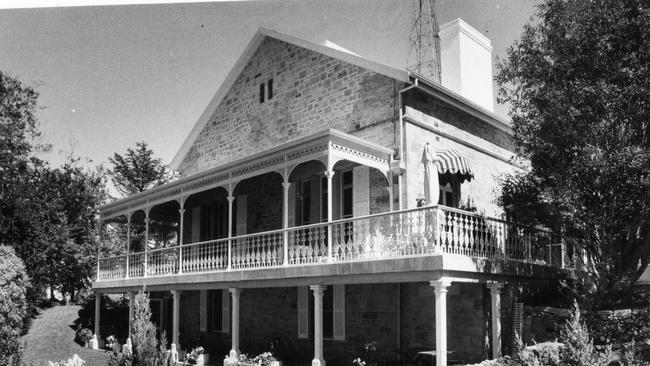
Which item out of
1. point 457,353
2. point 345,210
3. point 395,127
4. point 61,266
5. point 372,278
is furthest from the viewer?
point 61,266

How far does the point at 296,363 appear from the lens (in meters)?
17.8

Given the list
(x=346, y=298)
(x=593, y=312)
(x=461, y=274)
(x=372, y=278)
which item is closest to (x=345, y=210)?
(x=346, y=298)

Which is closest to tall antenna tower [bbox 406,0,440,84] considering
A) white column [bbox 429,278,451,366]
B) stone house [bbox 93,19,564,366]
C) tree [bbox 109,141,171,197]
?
stone house [bbox 93,19,564,366]

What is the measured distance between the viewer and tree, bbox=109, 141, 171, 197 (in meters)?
42.2

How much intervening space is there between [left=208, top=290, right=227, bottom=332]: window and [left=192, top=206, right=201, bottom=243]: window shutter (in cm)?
205

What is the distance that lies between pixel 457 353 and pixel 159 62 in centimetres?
1191

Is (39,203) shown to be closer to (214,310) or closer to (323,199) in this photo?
(214,310)

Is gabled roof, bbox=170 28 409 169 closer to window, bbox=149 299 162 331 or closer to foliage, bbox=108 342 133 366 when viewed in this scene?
window, bbox=149 299 162 331

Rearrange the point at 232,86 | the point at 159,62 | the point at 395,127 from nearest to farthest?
1. the point at 395,127
2. the point at 159,62
3. the point at 232,86

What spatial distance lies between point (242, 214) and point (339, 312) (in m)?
5.62

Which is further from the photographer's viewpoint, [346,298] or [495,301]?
[346,298]

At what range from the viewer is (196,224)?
23438 mm

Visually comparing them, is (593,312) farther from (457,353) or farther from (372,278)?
(372,278)

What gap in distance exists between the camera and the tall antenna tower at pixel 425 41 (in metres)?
19.6
